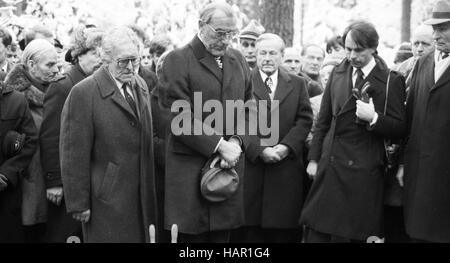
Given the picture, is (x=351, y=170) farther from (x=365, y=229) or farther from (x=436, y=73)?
(x=436, y=73)

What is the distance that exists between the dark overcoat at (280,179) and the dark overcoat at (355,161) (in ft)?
1.85

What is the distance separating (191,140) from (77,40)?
1.60m

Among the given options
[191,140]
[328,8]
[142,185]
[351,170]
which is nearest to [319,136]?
[351,170]

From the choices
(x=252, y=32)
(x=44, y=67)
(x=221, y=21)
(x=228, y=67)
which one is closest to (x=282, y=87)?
(x=228, y=67)

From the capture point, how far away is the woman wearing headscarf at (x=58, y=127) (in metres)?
6.04

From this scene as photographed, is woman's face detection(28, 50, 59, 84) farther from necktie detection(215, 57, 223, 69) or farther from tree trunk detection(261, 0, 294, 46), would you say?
tree trunk detection(261, 0, 294, 46)

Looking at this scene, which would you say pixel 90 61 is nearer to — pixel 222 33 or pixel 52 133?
pixel 52 133

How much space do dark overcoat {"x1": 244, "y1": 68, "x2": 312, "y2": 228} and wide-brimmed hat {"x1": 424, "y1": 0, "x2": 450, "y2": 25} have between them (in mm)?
1610

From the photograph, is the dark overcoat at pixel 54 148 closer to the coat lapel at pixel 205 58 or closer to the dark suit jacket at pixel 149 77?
the dark suit jacket at pixel 149 77

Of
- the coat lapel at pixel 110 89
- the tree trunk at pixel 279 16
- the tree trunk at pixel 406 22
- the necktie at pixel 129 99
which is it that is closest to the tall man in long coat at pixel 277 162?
the necktie at pixel 129 99

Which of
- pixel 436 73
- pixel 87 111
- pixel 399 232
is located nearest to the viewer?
pixel 87 111

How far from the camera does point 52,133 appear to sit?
6.05 metres

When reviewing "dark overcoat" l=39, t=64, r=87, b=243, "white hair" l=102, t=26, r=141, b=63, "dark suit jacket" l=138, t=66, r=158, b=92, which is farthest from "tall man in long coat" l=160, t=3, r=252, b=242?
"dark suit jacket" l=138, t=66, r=158, b=92

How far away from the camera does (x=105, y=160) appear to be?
5434mm
